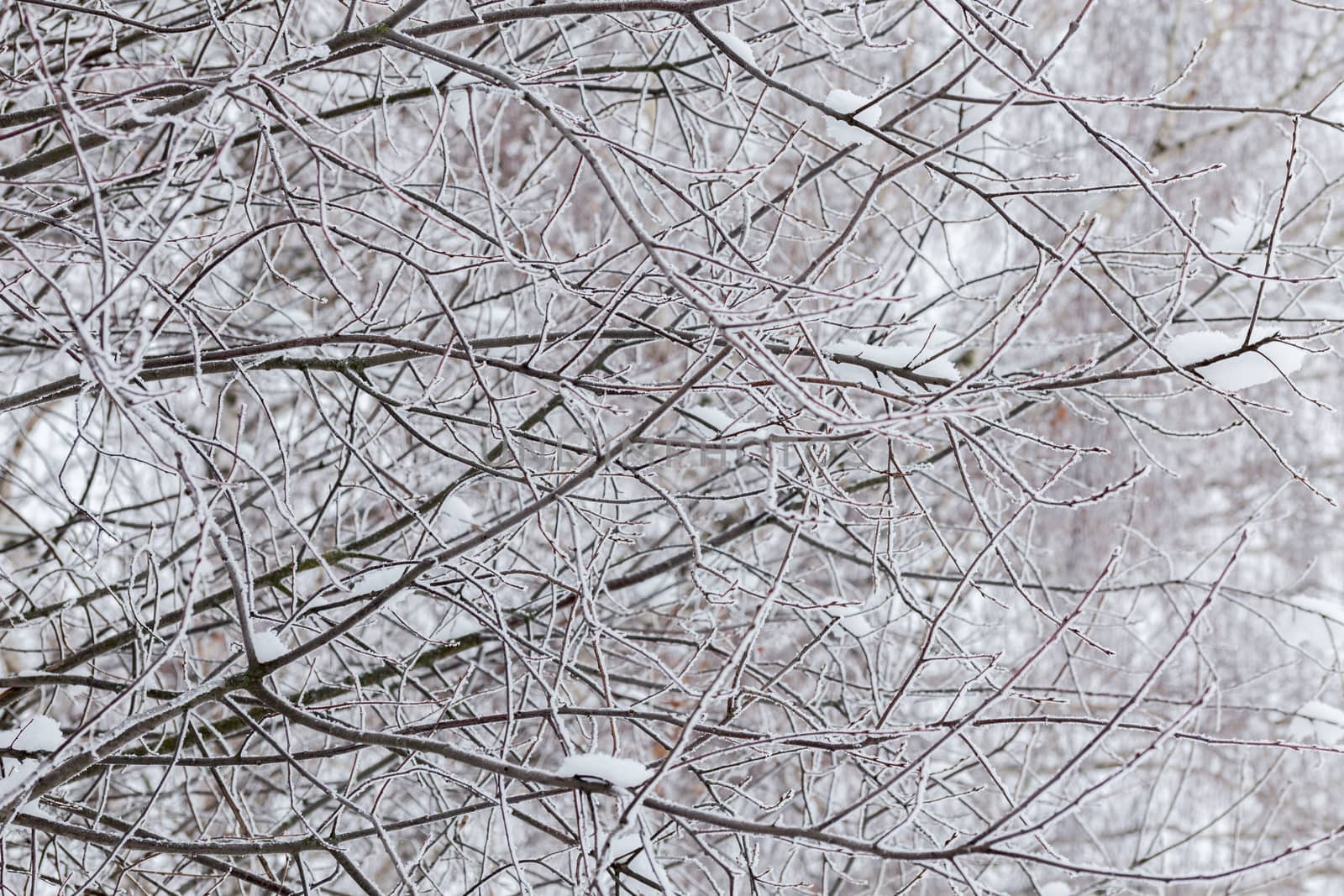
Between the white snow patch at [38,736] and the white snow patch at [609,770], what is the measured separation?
103 cm

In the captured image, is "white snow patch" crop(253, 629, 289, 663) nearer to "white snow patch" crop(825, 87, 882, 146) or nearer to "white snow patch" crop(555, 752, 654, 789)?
"white snow patch" crop(555, 752, 654, 789)

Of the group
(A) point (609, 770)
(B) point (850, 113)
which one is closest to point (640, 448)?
(B) point (850, 113)

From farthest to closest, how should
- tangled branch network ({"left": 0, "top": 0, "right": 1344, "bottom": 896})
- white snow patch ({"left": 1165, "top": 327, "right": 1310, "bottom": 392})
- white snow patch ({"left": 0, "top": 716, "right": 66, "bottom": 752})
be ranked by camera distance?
white snow patch ({"left": 0, "top": 716, "right": 66, "bottom": 752}) → white snow patch ({"left": 1165, "top": 327, "right": 1310, "bottom": 392}) → tangled branch network ({"left": 0, "top": 0, "right": 1344, "bottom": 896})

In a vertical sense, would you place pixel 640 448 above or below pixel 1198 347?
above

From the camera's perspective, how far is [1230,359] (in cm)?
180

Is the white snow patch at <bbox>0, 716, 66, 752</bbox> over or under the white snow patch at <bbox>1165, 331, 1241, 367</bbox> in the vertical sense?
under

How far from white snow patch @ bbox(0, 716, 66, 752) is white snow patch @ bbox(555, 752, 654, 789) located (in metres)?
1.03

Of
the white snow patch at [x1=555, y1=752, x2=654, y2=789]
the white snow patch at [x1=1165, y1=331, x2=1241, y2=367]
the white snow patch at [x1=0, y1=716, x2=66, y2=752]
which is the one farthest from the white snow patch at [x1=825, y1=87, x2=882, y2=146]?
the white snow patch at [x1=0, y1=716, x2=66, y2=752]

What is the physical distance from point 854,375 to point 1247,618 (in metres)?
6.10

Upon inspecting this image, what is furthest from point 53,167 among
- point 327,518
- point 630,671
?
point 630,671

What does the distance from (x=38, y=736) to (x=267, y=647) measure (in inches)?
22.1

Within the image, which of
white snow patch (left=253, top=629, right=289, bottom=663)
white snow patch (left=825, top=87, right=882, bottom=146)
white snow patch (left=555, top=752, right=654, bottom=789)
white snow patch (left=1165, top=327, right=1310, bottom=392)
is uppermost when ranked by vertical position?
white snow patch (left=825, top=87, right=882, bottom=146)

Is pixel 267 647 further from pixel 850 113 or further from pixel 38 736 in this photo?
pixel 850 113

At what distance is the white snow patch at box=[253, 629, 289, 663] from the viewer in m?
1.66
